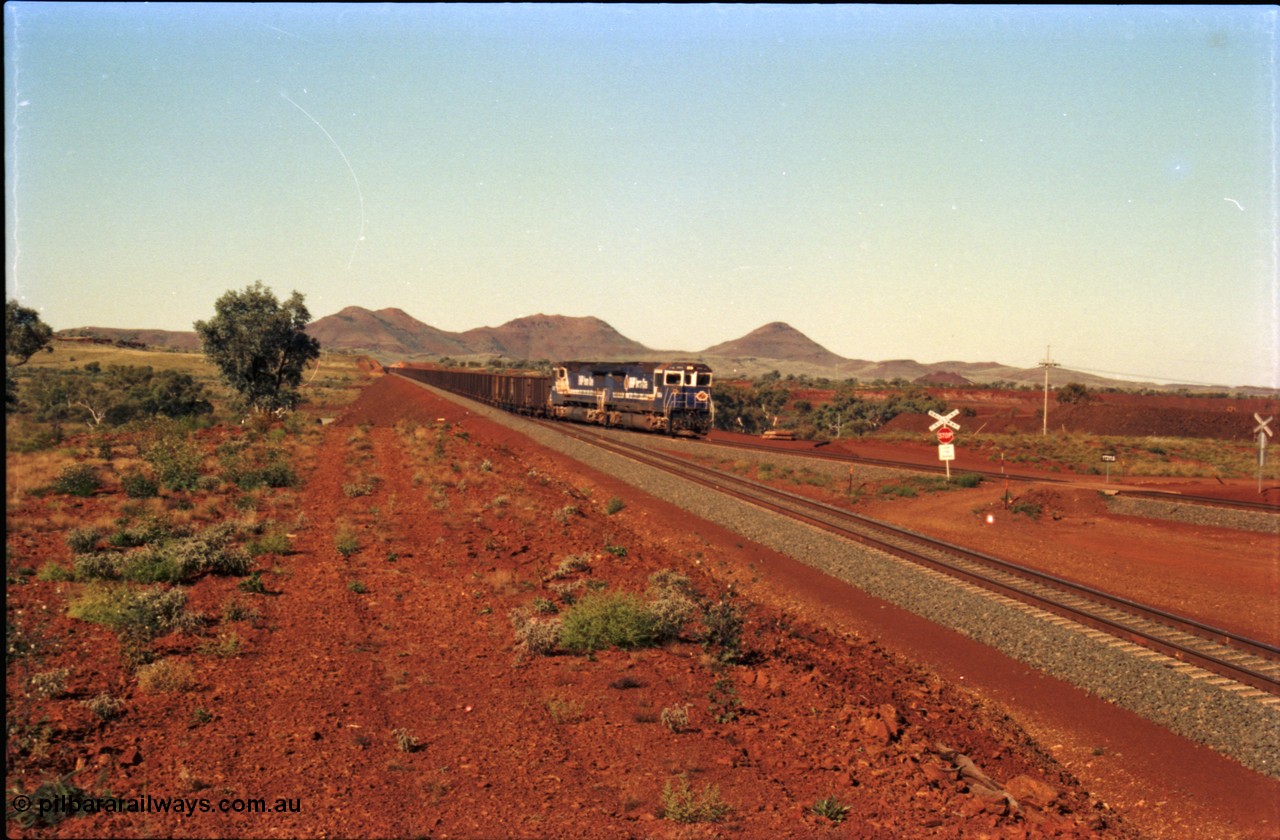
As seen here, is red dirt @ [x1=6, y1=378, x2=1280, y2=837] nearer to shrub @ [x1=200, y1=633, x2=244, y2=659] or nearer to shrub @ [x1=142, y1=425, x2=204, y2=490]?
shrub @ [x1=200, y1=633, x2=244, y2=659]

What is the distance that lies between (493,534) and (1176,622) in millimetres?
14082

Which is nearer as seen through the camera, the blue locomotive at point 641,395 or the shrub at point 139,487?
the shrub at point 139,487

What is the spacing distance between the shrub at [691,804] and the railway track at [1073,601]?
32.1ft

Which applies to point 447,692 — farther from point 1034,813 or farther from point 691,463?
point 691,463

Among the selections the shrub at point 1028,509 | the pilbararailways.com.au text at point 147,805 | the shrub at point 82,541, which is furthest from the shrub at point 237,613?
the shrub at point 1028,509

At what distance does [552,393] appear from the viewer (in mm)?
59750

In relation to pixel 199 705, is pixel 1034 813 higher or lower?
lower

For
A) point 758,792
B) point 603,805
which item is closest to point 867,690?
point 758,792

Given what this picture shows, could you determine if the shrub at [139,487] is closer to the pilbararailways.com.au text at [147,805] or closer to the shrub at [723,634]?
the shrub at [723,634]

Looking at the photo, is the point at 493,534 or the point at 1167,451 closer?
the point at 493,534

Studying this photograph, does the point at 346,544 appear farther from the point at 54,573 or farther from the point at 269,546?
the point at 54,573

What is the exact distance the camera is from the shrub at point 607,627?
1159 centimetres

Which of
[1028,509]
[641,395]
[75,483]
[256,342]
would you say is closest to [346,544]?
[75,483]

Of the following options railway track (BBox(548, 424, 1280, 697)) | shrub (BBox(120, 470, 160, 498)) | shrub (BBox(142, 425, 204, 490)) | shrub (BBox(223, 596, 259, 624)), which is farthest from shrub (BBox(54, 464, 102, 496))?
railway track (BBox(548, 424, 1280, 697))
